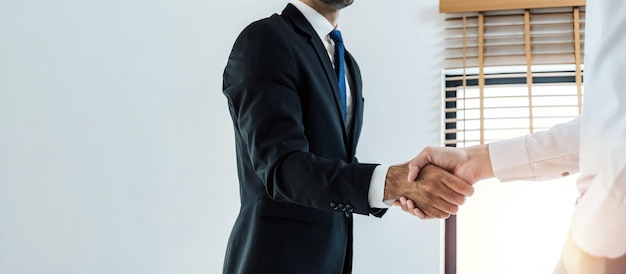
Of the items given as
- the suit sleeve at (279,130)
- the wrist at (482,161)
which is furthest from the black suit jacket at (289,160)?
the wrist at (482,161)

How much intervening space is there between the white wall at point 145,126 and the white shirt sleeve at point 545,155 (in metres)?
1.25

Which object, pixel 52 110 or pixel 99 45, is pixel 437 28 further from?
pixel 52 110

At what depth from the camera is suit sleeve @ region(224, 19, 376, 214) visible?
1411mm

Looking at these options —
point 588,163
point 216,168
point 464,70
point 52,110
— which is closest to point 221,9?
point 216,168

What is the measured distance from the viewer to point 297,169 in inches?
56.6

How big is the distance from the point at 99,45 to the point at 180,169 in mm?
707

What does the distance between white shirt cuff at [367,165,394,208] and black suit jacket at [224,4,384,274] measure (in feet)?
0.05

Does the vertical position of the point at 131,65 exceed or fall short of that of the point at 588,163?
it exceeds it

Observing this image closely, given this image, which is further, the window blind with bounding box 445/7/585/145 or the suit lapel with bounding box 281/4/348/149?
the window blind with bounding box 445/7/585/145

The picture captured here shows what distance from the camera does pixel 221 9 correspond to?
2.98 m

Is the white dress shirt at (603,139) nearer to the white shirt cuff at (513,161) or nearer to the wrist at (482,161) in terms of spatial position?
the white shirt cuff at (513,161)

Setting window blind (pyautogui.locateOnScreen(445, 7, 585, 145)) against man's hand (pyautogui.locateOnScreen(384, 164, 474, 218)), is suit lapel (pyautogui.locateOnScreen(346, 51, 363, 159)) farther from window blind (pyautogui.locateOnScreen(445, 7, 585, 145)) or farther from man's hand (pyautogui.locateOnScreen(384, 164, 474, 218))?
window blind (pyautogui.locateOnScreen(445, 7, 585, 145))

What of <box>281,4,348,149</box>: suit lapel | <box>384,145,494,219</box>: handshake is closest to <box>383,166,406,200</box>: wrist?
<box>384,145,494,219</box>: handshake

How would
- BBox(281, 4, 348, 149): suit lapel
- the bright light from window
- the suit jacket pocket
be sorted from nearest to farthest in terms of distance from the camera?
the suit jacket pocket → BBox(281, 4, 348, 149): suit lapel → the bright light from window
